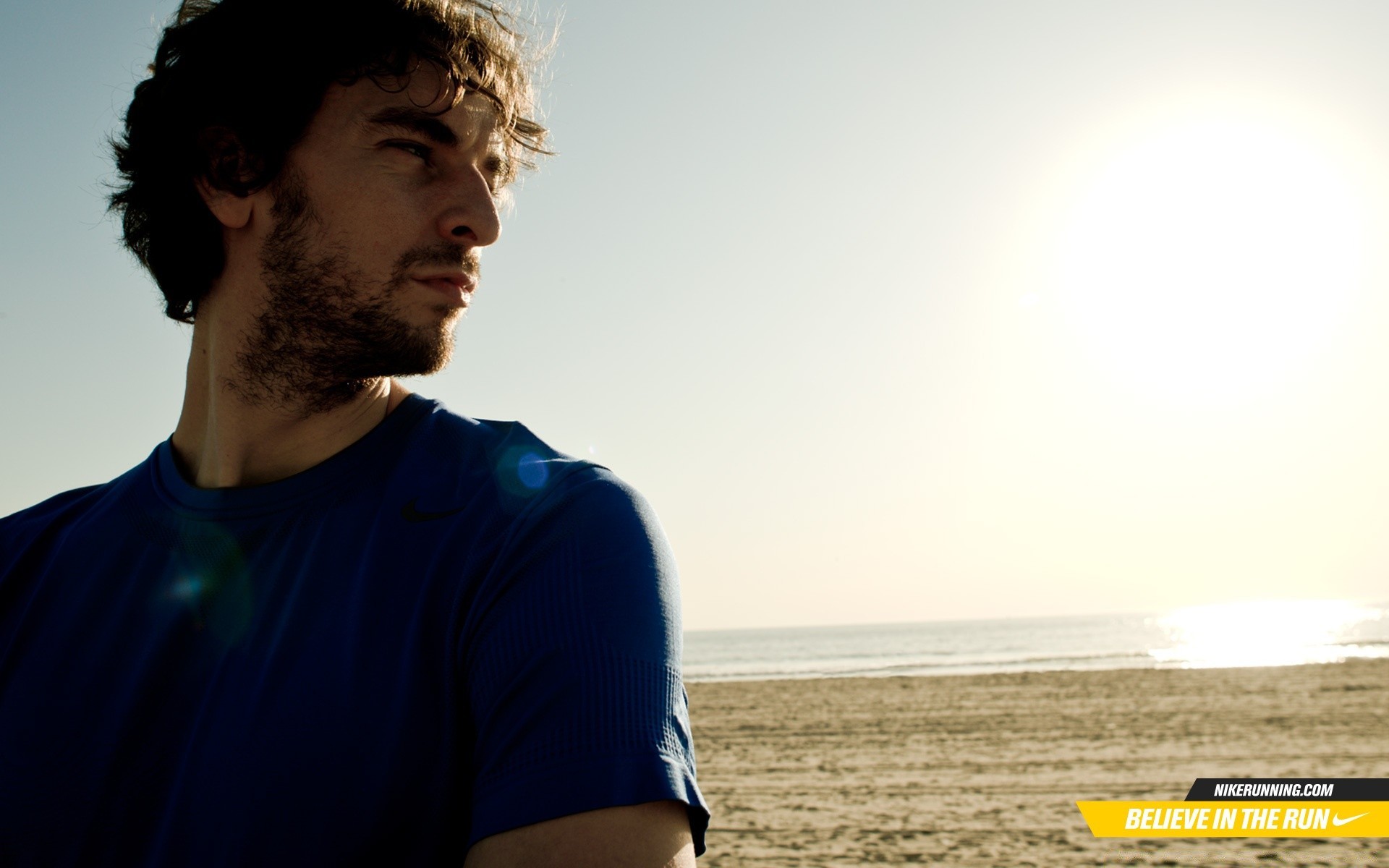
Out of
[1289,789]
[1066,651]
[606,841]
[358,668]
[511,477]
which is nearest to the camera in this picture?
[606,841]

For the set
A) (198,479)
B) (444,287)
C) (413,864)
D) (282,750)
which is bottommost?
(413,864)

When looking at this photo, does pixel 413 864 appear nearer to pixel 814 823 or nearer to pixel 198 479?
pixel 198 479

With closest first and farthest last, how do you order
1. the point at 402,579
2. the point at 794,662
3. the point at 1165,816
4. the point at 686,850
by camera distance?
1. the point at 686,850
2. the point at 402,579
3. the point at 1165,816
4. the point at 794,662

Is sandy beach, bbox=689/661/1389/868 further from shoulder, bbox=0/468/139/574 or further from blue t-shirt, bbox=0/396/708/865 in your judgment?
blue t-shirt, bbox=0/396/708/865

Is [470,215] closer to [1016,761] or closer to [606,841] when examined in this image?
[606,841]

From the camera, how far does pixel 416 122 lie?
66.0 inches

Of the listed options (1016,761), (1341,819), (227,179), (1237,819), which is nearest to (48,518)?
(227,179)

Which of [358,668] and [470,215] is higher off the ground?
[470,215]

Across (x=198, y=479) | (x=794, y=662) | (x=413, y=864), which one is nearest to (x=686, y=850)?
(x=413, y=864)

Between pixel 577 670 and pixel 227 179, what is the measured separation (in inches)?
61.6

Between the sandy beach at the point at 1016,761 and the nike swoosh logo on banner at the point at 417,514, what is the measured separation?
222 inches

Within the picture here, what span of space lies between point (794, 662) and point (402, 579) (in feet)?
125

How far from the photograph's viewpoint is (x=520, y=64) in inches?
90.4

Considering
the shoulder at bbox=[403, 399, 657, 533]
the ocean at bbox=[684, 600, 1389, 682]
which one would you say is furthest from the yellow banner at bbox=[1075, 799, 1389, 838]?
the ocean at bbox=[684, 600, 1389, 682]
